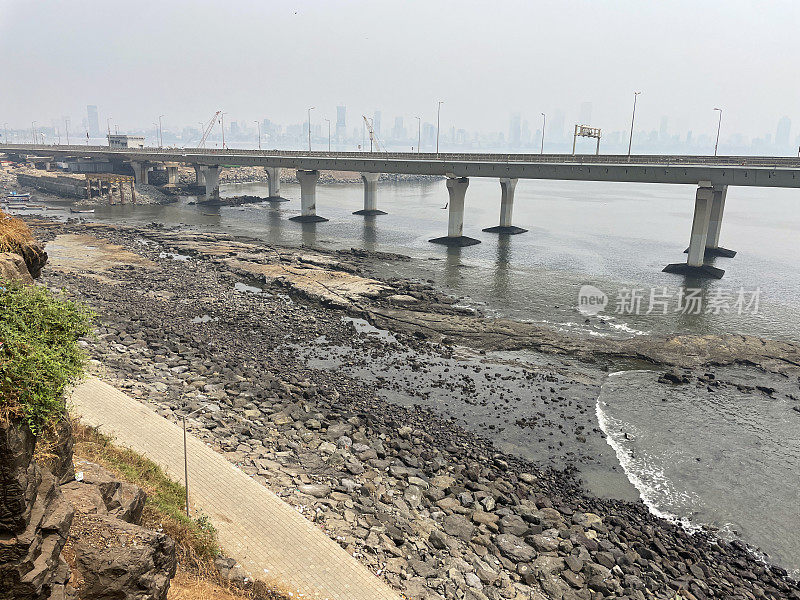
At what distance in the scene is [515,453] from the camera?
70.3 feet

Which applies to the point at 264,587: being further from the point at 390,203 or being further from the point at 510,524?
the point at 390,203

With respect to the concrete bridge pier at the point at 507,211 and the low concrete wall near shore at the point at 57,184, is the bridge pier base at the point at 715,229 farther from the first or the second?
the low concrete wall near shore at the point at 57,184

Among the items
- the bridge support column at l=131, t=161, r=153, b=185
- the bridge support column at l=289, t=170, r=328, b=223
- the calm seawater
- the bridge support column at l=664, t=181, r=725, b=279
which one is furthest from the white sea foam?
the bridge support column at l=131, t=161, r=153, b=185

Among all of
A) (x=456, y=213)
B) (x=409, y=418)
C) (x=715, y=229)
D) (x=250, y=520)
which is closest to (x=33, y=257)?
(x=250, y=520)

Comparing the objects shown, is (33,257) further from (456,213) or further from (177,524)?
(456,213)

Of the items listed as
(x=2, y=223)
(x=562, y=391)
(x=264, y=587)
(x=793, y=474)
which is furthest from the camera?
(x=562, y=391)

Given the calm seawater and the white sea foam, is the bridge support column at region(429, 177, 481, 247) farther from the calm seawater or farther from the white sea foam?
the white sea foam

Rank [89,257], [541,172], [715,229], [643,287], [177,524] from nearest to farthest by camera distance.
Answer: [177,524], [643,287], [89,257], [715,229], [541,172]

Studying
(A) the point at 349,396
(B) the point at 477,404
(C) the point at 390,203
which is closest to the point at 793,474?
(B) the point at 477,404

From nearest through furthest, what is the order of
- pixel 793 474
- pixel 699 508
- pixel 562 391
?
pixel 699 508 < pixel 793 474 < pixel 562 391

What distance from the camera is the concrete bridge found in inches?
2061

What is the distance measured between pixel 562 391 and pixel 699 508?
A: 8.76 metres

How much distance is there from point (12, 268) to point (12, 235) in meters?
2.25

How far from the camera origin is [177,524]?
12586mm
